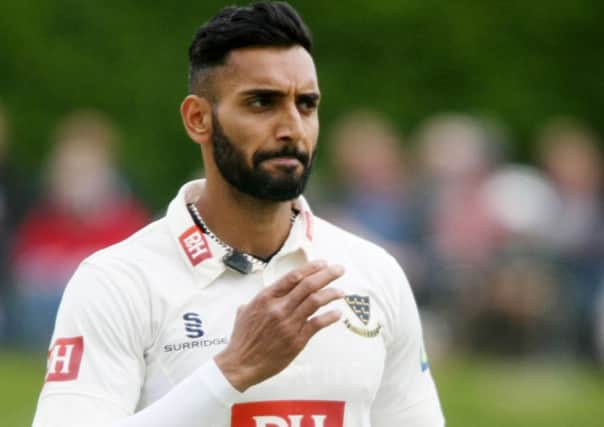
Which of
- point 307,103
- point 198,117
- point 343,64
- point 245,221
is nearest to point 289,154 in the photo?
point 307,103

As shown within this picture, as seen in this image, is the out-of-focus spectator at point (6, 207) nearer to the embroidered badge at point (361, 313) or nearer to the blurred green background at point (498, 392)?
the blurred green background at point (498, 392)

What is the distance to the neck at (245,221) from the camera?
20.1 ft

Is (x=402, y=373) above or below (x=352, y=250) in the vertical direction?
below

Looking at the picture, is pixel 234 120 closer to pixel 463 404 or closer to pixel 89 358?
pixel 89 358

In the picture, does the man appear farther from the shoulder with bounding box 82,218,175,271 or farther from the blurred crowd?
the blurred crowd

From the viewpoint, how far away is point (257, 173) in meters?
5.98

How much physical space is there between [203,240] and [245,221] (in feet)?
0.51

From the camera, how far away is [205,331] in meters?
5.89

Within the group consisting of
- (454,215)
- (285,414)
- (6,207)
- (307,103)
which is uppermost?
(6,207)

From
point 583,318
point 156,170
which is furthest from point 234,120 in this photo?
point 156,170

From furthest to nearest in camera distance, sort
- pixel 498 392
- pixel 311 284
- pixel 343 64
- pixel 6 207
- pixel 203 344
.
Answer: pixel 343 64, pixel 6 207, pixel 498 392, pixel 203 344, pixel 311 284

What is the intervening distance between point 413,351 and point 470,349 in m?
9.25

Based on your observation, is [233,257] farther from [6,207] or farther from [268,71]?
[6,207]

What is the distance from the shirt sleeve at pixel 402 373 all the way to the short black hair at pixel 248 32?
0.85 metres
